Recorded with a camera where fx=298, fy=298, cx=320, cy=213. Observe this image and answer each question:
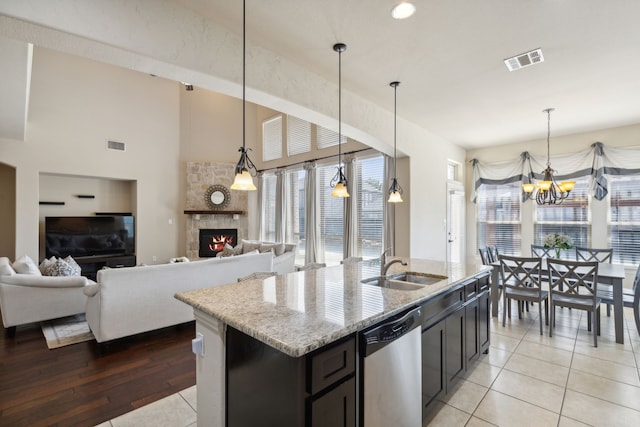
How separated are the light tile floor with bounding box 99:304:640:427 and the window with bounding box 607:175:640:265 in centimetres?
248

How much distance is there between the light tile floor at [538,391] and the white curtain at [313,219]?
4.03 metres

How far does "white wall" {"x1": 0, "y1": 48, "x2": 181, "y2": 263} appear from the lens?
5.89 meters

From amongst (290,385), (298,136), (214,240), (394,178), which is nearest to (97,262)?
(214,240)

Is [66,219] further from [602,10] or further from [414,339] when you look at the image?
[602,10]

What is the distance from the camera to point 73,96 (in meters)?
6.50

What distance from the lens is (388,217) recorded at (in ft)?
18.0

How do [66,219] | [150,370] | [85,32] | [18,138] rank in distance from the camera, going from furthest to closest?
1. [66,219]
2. [18,138]
3. [150,370]
4. [85,32]

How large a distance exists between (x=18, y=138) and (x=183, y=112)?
353 centimetres

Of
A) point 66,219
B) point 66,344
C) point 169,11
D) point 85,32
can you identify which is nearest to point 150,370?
point 66,344

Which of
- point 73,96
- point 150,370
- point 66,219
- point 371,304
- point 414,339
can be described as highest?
point 73,96

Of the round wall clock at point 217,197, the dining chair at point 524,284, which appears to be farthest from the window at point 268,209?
the dining chair at point 524,284

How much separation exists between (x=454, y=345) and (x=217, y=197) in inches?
291

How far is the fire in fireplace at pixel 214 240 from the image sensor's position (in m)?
8.11

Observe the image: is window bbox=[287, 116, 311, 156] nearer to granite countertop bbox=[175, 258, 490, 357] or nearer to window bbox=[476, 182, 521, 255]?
window bbox=[476, 182, 521, 255]
